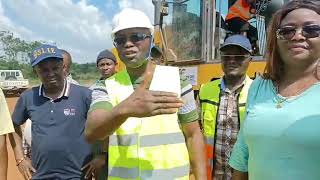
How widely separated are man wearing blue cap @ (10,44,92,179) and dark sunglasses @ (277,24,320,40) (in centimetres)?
199

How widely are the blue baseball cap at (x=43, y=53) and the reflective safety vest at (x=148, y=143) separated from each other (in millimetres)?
1352

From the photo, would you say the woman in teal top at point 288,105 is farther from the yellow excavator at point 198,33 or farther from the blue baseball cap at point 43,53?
the yellow excavator at point 198,33

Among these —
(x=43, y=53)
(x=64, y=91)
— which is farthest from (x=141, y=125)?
(x=43, y=53)

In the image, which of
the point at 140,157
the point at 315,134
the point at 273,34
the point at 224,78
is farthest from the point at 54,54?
the point at 315,134

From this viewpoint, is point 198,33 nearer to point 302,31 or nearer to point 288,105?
point 302,31

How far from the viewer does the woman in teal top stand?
1.87m

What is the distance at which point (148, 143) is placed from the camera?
239 cm

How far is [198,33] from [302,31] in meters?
4.83

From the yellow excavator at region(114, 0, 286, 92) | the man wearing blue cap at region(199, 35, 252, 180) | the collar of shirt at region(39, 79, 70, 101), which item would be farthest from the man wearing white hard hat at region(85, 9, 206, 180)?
the yellow excavator at region(114, 0, 286, 92)

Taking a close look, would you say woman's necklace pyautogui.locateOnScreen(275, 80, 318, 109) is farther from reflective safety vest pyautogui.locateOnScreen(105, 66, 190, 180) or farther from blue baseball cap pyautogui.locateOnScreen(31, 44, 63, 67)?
blue baseball cap pyautogui.locateOnScreen(31, 44, 63, 67)

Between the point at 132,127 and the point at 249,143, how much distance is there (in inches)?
24.7

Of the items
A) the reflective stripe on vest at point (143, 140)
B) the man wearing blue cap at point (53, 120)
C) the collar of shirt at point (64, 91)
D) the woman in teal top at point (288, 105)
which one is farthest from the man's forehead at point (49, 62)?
the woman in teal top at point (288, 105)

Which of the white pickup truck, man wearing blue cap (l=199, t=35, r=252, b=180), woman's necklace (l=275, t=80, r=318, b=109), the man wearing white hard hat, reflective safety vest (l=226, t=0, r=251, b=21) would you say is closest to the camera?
woman's necklace (l=275, t=80, r=318, b=109)

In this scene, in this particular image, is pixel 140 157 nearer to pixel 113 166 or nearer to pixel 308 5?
pixel 113 166
